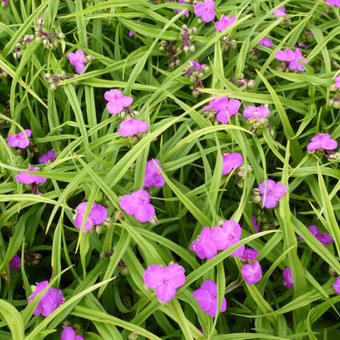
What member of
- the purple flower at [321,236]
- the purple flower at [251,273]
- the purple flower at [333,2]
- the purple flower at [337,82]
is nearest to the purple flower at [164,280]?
the purple flower at [251,273]

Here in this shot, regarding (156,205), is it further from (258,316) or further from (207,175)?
(258,316)

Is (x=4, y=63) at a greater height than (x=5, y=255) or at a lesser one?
greater

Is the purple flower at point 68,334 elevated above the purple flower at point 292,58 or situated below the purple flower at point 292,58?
below

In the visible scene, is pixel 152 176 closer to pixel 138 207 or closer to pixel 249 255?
pixel 138 207

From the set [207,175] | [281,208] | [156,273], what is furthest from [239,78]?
[156,273]

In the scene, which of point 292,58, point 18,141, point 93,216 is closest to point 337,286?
point 93,216

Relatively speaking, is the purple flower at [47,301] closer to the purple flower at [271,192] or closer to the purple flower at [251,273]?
the purple flower at [251,273]
